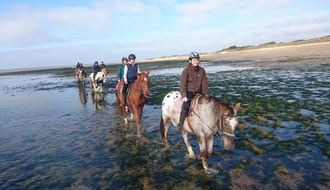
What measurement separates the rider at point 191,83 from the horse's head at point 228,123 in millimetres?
1069

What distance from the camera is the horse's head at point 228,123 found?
467 centimetres

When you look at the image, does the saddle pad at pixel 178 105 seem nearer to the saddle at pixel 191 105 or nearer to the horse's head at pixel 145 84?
the saddle at pixel 191 105

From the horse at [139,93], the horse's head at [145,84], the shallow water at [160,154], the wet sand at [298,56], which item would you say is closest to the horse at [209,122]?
the shallow water at [160,154]

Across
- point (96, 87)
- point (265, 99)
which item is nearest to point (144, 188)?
point (265, 99)

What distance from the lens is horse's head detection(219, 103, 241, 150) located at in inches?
184

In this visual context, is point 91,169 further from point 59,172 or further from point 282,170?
A: point 282,170

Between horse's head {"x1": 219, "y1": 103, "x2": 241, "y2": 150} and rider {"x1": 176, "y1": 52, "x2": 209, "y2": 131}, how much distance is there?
1.07 metres

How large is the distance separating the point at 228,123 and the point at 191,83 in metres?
1.72

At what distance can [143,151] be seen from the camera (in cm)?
691

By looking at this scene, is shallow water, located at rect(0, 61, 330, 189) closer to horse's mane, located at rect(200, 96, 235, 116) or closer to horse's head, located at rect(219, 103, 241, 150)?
horse's head, located at rect(219, 103, 241, 150)

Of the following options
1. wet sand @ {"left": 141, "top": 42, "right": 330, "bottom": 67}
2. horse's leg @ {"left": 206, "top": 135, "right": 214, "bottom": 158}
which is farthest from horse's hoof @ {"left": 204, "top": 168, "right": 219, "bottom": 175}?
wet sand @ {"left": 141, "top": 42, "right": 330, "bottom": 67}

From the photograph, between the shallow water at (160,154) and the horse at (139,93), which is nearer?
the shallow water at (160,154)

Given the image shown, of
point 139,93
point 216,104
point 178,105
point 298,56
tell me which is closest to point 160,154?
point 178,105

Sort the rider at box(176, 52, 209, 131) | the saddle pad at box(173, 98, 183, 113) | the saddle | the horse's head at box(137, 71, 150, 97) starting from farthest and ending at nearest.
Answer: the horse's head at box(137, 71, 150, 97)
the saddle pad at box(173, 98, 183, 113)
the rider at box(176, 52, 209, 131)
the saddle
